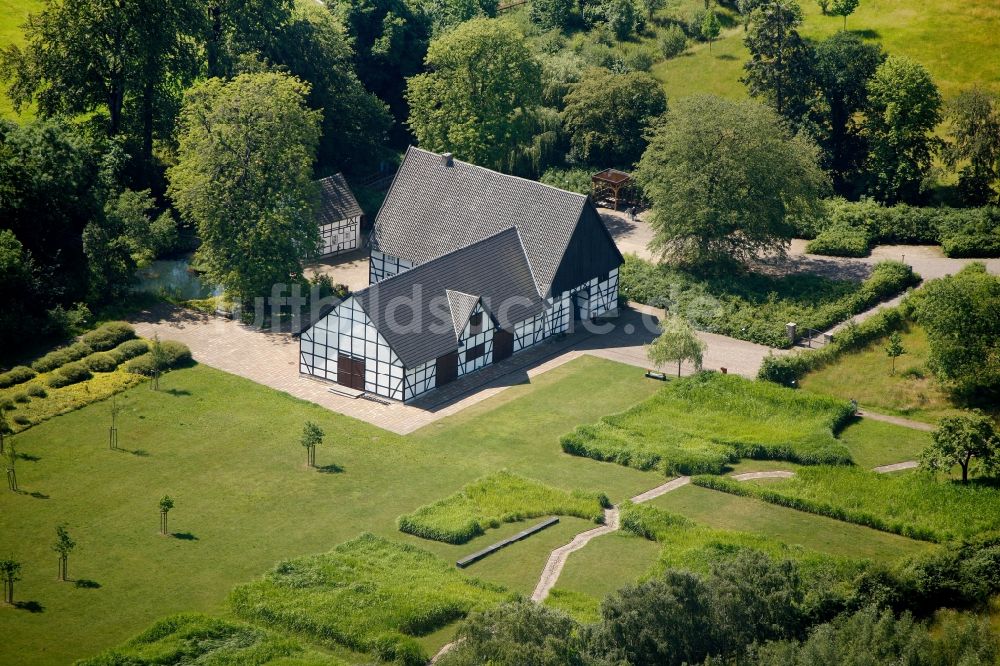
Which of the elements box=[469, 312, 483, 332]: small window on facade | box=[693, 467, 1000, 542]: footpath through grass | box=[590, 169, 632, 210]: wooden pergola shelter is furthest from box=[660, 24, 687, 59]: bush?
box=[693, 467, 1000, 542]: footpath through grass

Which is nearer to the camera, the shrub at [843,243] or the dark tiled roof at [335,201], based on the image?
the dark tiled roof at [335,201]

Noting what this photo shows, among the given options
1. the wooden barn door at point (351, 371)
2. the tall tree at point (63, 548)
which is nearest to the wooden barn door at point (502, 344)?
the wooden barn door at point (351, 371)

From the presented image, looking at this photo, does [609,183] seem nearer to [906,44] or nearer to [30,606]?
[906,44]

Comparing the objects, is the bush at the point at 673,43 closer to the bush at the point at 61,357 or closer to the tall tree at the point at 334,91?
the tall tree at the point at 334,91

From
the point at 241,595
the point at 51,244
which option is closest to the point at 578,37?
the point at 51,244

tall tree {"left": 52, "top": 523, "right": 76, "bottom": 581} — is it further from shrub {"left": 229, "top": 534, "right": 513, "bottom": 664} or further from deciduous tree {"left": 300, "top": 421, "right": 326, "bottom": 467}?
deciduous tree {"left": 300, "top": 421, "right": 326, "bottom": 467}

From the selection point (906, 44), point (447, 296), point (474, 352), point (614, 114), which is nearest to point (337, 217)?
point (447, 296)
